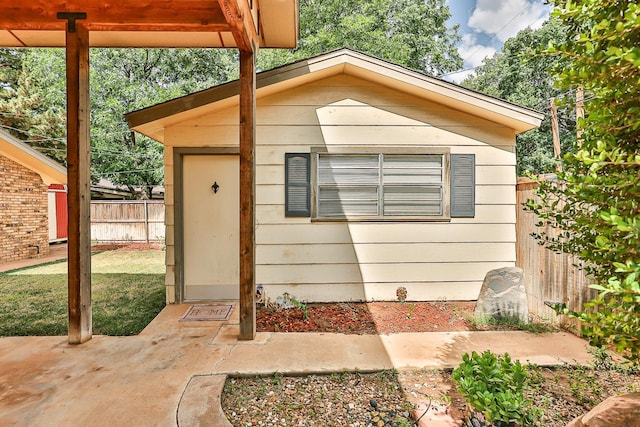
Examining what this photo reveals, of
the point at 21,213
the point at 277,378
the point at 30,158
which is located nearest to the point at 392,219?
the point at 277,378

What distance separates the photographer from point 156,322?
3.69 meters

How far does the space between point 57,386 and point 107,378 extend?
31cm

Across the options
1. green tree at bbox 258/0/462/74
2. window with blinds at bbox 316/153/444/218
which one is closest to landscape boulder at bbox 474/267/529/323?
window with blinds at bbox 316/153/444/218

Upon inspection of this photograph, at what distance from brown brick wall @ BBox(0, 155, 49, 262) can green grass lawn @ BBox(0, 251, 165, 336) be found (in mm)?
1734

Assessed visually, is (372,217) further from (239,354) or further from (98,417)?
(98,417)

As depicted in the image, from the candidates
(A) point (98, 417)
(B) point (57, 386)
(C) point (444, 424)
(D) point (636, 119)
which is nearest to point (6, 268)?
(B) point (57, 386)

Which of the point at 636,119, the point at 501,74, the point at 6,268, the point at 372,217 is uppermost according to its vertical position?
the point at 501,74

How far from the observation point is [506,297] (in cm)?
366

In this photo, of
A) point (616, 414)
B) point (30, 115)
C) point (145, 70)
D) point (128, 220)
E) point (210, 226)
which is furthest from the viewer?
point (145, 70)

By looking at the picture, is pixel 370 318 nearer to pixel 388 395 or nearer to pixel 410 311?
pixel 410 311

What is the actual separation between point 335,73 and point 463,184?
2328mm

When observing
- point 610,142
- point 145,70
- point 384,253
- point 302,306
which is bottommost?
point 302,306

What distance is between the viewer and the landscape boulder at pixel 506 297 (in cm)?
362

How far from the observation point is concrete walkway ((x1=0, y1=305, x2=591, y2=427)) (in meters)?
2.09
